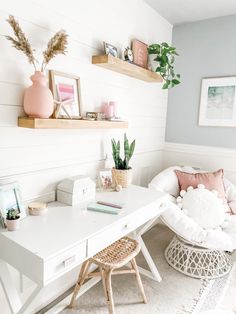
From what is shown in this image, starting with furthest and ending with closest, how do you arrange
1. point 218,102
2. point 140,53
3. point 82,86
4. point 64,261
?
1. point 218,102
2. point 140,53
3. point 82,86
4. point 64,261

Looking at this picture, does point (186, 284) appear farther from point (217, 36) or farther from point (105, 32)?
point (217, 36)

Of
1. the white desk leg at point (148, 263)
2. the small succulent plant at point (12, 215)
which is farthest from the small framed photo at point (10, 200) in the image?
the white desk leg at point (148, 263)

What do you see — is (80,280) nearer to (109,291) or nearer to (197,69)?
(109,291)

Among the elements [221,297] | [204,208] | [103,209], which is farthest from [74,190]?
[221,297]

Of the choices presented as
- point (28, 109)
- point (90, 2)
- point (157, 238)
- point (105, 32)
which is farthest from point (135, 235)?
point (90, 2)

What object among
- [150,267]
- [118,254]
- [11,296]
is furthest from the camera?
[150,267]

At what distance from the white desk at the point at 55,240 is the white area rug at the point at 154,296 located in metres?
0.64

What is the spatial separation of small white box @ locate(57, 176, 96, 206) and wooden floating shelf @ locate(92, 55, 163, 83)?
0.84m

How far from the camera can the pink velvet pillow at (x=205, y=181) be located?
2469mm

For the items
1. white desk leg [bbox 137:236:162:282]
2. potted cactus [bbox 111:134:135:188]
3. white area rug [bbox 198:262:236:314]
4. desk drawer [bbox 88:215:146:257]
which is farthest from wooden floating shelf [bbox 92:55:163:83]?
white area rug [bbox 198:262:236:314]

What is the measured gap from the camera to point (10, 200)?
136 centimetres

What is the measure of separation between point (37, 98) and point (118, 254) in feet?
3.62

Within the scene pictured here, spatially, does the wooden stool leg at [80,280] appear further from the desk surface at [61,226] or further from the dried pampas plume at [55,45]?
the dried pampas plume at [55,45]

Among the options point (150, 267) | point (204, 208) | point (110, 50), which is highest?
point (110, 50)
